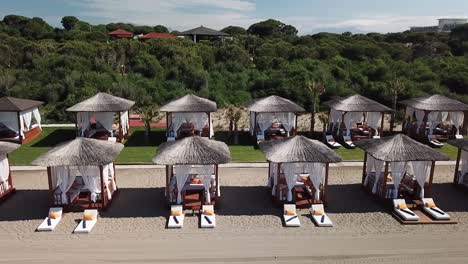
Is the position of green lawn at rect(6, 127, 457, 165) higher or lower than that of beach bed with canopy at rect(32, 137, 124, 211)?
lower

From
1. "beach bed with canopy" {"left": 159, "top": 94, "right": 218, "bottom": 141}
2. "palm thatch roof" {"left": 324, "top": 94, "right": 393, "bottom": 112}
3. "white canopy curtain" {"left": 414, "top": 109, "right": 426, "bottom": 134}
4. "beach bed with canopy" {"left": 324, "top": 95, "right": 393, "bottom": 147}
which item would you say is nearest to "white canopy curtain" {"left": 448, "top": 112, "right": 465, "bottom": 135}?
"white canopy curtain" {"left": 414, "top": 109, "right": 426, "bottom": 134}

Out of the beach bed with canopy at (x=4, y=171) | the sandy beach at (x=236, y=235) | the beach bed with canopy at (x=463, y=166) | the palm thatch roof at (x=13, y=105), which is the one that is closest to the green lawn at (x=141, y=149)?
the palm thatch roof at (x=13, y=105)

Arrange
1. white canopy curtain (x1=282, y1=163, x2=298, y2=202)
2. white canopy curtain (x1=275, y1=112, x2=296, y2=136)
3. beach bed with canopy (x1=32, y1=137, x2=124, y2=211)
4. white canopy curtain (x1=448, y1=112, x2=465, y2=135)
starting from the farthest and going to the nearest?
white canopy curtain (x1=448, y1=112, x2=465, y2=135) → white canopy curtain (x1=275, y1=112, x2=296, y2=136) → white canopy curtain (x1=282, y1=163, x2=298, y2=202) → beach bed with canopy (x1=32, y1=137, x2=124, y2=211)

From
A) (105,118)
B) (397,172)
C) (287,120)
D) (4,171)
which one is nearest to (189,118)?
(105,118)

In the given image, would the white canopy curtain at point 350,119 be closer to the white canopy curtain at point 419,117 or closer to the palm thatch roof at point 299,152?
the white canopy curtain at point 419,117

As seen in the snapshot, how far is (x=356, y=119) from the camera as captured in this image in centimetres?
2136

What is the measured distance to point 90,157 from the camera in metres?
12.1

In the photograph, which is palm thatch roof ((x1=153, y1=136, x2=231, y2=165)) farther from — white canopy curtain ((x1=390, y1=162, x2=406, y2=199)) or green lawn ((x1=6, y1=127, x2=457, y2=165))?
white canopy curtain ((x1=390, y1=162, x2=406, y2=199))

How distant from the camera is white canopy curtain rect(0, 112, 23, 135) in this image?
20.1m

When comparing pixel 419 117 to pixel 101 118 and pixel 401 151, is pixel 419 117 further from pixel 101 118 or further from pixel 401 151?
pixel 101 118

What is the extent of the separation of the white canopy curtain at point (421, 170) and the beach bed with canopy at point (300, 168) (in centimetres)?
255

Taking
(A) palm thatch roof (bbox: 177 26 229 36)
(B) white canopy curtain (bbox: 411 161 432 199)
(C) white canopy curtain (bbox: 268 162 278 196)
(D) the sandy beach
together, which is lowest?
(D) the sandy beach

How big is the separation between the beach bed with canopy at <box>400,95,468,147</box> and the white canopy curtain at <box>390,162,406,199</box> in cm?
881

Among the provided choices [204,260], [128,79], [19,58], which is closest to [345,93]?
[128,79]
